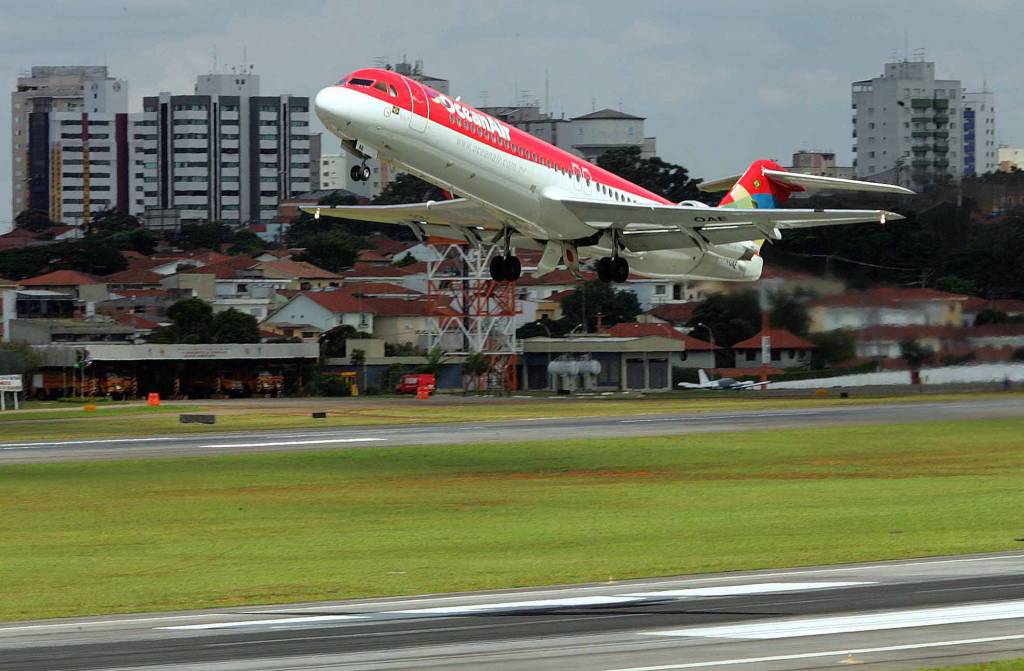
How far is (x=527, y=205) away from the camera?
151 feet

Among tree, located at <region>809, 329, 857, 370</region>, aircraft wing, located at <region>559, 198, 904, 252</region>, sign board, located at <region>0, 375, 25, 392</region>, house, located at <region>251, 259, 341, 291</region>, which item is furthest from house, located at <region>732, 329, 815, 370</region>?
house, located at <region>251, 259, 341, 291</region>

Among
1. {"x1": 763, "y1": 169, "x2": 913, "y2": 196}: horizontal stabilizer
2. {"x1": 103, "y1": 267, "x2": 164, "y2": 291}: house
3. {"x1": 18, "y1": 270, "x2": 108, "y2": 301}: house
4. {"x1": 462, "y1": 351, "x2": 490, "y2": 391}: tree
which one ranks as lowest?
{"x1": 462, "y1": 351, "x2": 490, "y2": 391}: tree

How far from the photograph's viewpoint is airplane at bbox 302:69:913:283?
40469 mm

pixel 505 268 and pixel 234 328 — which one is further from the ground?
pixel 505 268

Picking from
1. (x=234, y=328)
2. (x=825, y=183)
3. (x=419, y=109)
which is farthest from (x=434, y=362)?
(x=419, y=109)

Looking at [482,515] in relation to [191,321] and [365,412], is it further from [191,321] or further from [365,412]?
Answer: [191,321]

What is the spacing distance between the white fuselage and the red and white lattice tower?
→ 62598 millimetres

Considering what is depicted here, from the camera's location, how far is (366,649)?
649 inches

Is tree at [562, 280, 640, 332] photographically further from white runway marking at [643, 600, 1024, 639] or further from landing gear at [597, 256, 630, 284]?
white runway marking at [643, 600, 1024, 639]

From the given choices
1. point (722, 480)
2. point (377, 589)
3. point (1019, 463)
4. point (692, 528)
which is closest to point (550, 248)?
point (722, 480)

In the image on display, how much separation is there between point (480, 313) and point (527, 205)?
2942 inches

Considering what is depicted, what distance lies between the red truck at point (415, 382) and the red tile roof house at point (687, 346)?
18.9 m

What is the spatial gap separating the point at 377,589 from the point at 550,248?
27869 mm

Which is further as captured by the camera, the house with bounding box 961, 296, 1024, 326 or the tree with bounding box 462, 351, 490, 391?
the tree with bounding box 462, 351, 490, 391
